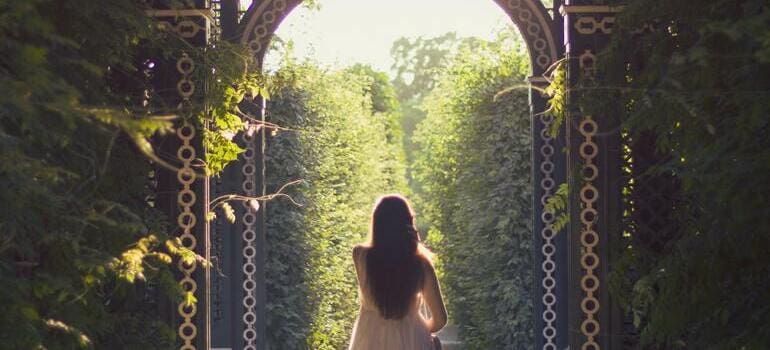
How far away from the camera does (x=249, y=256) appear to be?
1059 centimetres

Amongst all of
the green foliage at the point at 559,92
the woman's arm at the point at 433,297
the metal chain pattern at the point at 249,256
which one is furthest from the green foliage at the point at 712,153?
the metal chain pattern at the point at 249,256

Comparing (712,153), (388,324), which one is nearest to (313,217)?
(388,324)

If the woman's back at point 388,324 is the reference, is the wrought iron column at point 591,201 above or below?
above

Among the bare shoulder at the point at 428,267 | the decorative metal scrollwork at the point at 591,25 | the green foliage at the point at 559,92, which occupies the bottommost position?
the bare shoulder at the point at 428,267

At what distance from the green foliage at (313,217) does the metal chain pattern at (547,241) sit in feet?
9.27

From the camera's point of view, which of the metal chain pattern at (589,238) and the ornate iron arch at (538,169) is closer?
the metal chain pattern at (589,238)

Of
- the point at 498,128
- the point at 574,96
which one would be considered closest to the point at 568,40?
the point at 574,96

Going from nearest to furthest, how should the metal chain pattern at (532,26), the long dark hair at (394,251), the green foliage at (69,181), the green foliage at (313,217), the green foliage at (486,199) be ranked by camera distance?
the green foliage at (69,181) < the long dark hair at (394,251) < the metal chain pattern at (532,26) < the green foliage at (313,217) < the green foliage at (486,199)

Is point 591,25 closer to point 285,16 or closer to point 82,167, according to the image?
point 285,16

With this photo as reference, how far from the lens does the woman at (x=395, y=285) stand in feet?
22.4

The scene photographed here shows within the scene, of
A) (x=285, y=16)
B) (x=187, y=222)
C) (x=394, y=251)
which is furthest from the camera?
(x=285, y=16)

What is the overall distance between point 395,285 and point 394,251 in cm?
19

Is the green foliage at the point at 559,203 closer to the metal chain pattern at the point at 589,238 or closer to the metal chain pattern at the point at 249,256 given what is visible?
the metal chain pattern at the point at 589,238

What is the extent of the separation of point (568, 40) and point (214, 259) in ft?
14.8
